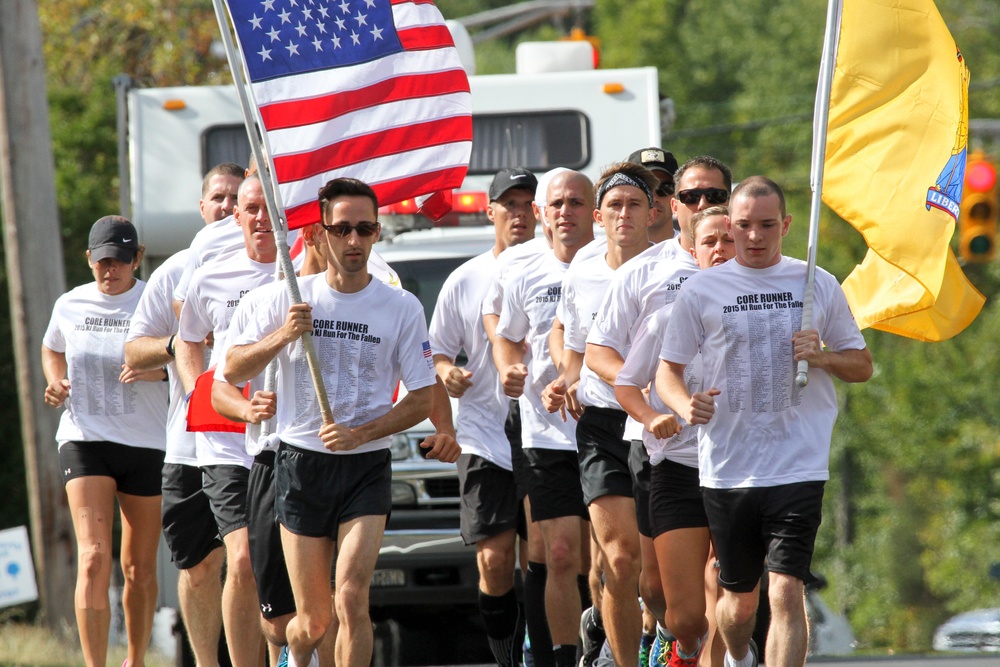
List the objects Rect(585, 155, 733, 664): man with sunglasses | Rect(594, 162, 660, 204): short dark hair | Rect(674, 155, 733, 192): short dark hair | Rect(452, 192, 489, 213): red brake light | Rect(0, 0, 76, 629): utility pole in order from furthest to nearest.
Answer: Rect(0, 0, 76, 629): utility pole
Rect(452, 192, 489, 213): red brake light
Rect(594, 162, 660, 204): short dark hair
Rect(674, 155, 733, 192): short dark hair
Rect(585, 155, 733, 664): man with sunglasses

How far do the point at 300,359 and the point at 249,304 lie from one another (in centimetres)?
37

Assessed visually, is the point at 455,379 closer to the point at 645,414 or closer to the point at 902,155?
the point at 645,414

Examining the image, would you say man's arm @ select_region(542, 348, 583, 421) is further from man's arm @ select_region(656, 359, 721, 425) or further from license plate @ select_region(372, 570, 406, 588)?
license plate @ select_region(372, 570, 406, 588)

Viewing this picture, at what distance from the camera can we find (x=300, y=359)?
7215 mm

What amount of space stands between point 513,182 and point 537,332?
2.76 ft

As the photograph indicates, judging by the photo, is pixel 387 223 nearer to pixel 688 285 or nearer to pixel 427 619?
pixel 427 619

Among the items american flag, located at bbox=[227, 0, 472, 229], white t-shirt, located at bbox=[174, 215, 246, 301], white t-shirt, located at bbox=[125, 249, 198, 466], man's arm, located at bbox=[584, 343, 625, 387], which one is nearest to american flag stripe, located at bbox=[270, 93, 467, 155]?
american flag, located at bbox=[227, 0, 472, 229]

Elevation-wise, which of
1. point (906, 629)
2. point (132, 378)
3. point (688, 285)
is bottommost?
point (906, 629)

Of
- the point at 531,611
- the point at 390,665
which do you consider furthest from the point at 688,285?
the point at 390,665

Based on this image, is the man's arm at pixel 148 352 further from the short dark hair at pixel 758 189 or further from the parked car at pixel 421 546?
the short dark hair at pixel 758 189

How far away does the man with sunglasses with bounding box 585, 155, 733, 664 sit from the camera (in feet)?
25.5

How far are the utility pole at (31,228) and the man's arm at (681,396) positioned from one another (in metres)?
7.48

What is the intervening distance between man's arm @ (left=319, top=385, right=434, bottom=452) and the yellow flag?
212cm

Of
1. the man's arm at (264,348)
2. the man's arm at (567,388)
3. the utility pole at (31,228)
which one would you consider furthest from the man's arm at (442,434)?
the utility pole at (31,228)
